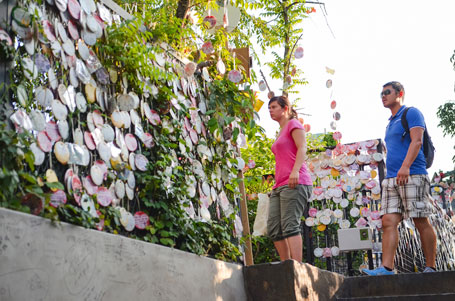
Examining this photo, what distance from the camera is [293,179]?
4062 millimetres

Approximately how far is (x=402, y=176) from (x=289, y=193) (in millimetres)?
943

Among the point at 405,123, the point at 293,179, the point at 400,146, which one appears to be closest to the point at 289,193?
the point at 293,179

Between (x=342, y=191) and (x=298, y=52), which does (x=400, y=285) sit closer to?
(x=342, y=191)

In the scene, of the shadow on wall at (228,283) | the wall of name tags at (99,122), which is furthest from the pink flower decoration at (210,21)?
the shadow on wall at (228,283)

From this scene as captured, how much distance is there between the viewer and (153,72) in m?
3.34

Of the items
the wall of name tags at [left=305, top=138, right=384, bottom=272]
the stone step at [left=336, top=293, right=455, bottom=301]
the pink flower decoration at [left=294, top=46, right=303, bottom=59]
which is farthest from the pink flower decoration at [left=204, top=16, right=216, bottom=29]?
the pink flower decoration at [left=294, top=46, right=303, bottom=59]

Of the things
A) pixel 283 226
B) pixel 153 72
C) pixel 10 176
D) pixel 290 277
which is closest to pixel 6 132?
pixel 10 176

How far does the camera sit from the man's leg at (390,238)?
436 cm

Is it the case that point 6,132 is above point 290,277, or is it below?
above

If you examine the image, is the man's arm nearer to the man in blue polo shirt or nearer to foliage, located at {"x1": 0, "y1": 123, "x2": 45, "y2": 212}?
the man in blue polo shirt

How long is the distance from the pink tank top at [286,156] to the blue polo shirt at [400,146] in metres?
0.75

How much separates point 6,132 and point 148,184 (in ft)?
3.60

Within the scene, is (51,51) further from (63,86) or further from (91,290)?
(91,290)

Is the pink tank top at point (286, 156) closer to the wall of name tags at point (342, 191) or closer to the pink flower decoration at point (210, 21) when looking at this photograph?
the pink flower decoration at point (210, 21)
